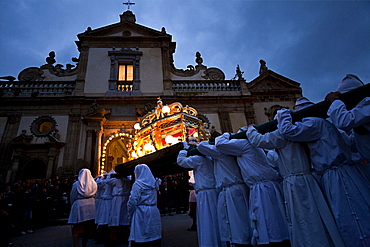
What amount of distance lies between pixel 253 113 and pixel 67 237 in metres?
12.2

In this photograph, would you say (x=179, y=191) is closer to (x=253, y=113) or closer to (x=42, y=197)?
(x=42, y=197)

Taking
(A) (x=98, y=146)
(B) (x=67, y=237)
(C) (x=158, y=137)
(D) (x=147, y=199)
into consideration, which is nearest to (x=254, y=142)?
(D) (x=147, y=199)

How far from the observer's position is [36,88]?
553 inches

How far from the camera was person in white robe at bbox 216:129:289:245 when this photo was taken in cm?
286

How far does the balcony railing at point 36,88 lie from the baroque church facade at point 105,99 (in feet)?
0.18

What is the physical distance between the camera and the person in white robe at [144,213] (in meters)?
4.17

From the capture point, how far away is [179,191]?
10922mm

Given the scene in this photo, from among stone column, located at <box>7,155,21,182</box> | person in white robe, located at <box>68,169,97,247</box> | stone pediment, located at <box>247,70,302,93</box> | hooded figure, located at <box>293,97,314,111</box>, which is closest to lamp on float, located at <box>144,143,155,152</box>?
person in white robe, located at <box>68,169,97,247</box>

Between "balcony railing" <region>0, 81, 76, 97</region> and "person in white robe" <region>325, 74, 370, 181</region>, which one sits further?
"balcony railing" <region>0, 81, 76, 97</region>

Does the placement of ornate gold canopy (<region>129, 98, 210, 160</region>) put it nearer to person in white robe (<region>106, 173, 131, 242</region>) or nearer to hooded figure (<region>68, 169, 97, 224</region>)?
person in white robe (<region>106, 173, 131, 242</region>)

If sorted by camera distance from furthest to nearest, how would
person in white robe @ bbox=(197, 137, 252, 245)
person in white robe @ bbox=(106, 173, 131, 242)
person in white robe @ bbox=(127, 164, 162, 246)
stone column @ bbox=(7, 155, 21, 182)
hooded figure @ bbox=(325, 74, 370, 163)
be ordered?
stone column @ bbox=(7, 155, 21, 182), person in white robe @ bbox=(106, 173, 131, 242), person in white robe @ bbox=(127, 164, 162, 246), person in white robe @ bbox=(197, 137, 252, 245), hooded figure @ bbox=(325, 74, 370, 163)

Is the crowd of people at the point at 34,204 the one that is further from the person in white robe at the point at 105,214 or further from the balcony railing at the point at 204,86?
the balcony railing at the point at 204,86

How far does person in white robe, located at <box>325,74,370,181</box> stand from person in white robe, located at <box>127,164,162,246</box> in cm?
351

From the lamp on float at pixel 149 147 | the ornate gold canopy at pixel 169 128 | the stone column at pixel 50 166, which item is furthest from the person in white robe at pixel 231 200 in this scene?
the stone column at pixel 50 166
